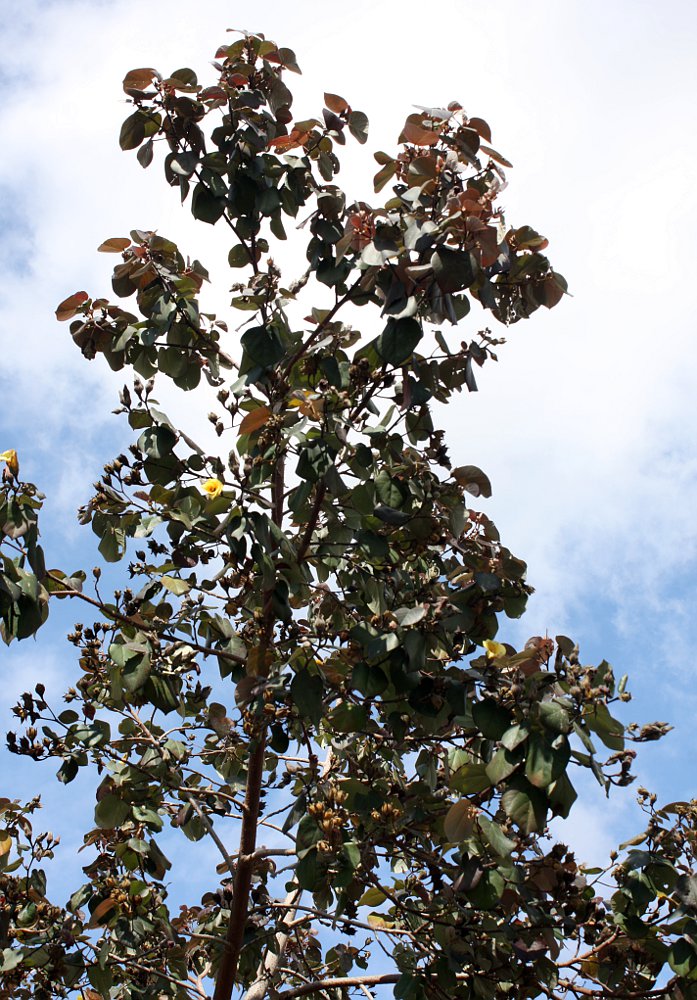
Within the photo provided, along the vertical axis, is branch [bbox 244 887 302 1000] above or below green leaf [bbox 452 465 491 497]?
below

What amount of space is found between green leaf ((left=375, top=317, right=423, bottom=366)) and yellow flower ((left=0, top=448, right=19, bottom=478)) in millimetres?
1317

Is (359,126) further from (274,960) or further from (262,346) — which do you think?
(274,960)

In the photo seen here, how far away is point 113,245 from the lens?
423cm

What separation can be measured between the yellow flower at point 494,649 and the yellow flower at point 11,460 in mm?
1727

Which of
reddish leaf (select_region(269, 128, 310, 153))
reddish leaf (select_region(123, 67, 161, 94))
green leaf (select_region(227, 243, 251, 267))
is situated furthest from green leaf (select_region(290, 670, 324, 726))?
reddish leaf (select_region(123, 67, 161, 94))

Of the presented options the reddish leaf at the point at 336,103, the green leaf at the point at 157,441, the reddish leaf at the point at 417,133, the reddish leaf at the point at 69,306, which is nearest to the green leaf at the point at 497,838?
the green leaf at the point at 157,441

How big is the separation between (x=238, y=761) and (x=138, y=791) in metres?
0.92

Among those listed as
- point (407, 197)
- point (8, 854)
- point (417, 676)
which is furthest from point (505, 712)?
point (8, 854)

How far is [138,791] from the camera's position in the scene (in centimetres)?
383

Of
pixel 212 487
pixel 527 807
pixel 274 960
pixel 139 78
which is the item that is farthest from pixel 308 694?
pixel 139 78

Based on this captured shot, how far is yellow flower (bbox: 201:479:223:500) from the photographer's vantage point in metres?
4.09

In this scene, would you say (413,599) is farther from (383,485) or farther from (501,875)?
(501,875)

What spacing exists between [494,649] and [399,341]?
3.57 feet

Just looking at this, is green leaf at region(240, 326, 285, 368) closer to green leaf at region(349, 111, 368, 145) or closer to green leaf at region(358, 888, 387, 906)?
green leaf at region(349, 111, 368, 145)
